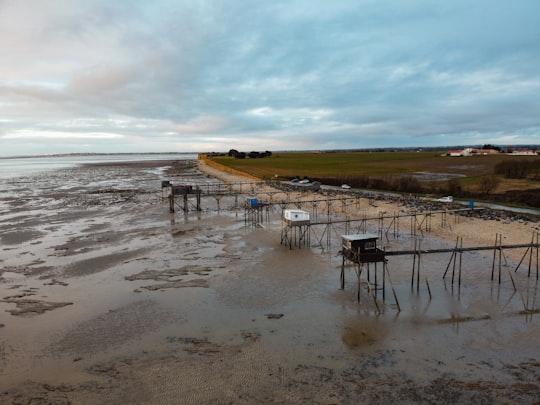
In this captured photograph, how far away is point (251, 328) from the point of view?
45.4 feet

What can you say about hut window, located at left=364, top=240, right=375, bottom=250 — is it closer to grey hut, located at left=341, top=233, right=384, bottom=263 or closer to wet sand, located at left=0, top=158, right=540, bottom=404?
grey hut, located at left=341, top=233, right=384, bottom=263

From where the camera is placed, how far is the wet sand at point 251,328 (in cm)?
1036

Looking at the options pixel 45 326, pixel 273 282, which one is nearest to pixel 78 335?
pixel 45 326

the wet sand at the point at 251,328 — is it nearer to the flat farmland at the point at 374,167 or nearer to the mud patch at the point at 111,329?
the mud patch at the point at 111,329

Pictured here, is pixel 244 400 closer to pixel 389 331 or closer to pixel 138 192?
pixel 389 331

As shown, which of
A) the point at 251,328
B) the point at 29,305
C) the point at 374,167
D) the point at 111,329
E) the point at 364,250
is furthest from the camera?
the point at 374,167

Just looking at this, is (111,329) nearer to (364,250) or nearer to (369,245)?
(364,250)

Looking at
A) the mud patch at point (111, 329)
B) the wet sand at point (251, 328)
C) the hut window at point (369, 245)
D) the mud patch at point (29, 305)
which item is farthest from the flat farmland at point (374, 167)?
the mud patch at point (29, 305)

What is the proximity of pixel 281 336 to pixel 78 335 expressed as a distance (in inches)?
285

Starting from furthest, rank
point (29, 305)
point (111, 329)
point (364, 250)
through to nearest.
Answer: point (29, 305) → point (364, 250) → point (111, 329)

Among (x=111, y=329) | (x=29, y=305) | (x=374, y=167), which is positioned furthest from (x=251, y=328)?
(x=374, y=167)

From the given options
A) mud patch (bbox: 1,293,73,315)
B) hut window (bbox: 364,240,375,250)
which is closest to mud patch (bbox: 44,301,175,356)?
mud patch (bbox: 1,293,73,315)

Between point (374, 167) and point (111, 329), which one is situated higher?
point (374, 167)

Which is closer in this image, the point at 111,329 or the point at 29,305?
the point at 111,329
